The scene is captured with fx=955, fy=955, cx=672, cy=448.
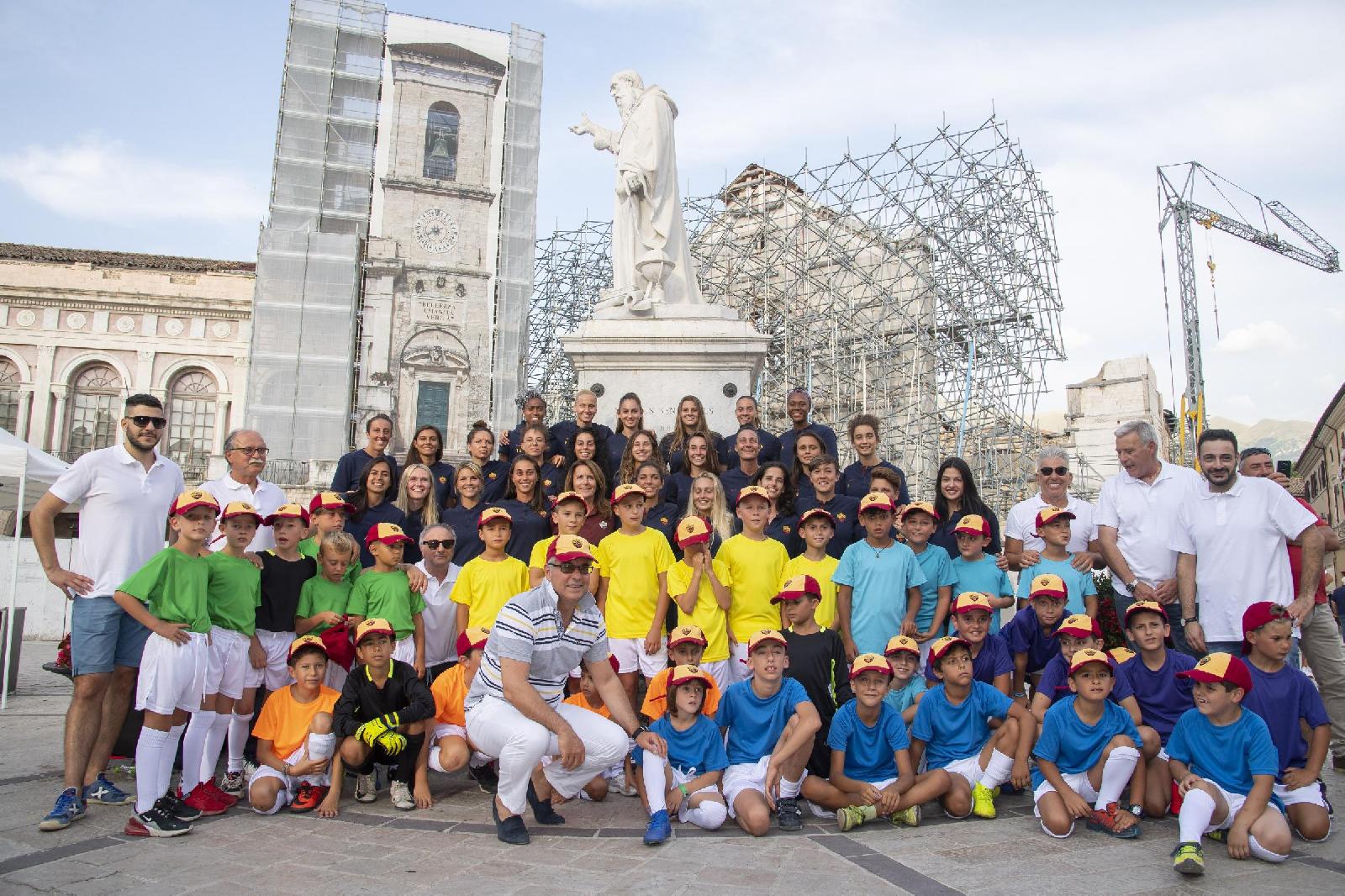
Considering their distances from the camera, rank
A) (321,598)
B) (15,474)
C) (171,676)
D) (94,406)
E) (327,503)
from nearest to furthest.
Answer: (171,676), (321,598), (327,503), (15,474), (94,406)

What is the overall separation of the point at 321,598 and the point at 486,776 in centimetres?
129

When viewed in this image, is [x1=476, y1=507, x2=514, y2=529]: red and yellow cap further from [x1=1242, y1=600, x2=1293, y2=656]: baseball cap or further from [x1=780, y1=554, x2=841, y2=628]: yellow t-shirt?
[x1=1242, y1=600, x2=1293, y2=656]: baseball cap

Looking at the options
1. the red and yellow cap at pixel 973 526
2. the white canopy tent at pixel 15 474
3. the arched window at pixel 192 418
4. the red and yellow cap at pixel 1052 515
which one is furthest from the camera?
the arched window at pixel 192 418

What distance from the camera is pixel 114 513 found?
4598 mm

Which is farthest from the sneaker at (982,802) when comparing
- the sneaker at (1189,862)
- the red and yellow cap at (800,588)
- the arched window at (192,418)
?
the arched window at (192,418)

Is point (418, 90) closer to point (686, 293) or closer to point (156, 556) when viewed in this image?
point (686, 293)

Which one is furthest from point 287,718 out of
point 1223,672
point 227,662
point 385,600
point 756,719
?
point 1223,672

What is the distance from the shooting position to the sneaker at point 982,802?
14.3ft

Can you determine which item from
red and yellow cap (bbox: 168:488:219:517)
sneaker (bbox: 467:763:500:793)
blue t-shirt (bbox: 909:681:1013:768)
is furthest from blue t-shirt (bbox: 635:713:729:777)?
red and yellow cap (bbox: 168:488:219:517)

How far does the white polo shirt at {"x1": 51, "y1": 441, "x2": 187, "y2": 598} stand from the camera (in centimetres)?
449

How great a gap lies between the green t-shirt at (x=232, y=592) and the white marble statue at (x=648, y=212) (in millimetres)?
4559

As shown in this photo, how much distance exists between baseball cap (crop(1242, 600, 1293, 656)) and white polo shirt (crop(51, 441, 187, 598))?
5.22 meters

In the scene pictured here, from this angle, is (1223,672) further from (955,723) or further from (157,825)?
(157,825)

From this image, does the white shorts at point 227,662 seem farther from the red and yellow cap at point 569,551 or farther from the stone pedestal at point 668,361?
the stone pedestal at point 668,361
